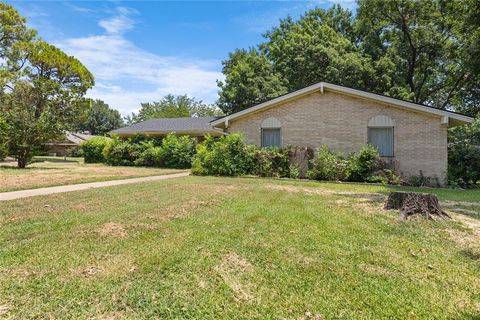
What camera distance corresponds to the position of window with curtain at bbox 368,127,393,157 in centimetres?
1388

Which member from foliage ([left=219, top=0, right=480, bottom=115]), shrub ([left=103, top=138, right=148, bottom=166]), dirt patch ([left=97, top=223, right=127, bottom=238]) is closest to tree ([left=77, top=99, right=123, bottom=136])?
foliage ([left=219, top=0, right=480, bottom=115])

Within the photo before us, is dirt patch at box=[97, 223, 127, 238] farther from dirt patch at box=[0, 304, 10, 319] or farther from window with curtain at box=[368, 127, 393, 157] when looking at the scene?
window with curtain at box=[368, 127, 393, 157]

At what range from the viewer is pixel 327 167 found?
13.1 m

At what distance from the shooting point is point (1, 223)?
5.17m

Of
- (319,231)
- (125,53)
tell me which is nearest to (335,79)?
(125,53)

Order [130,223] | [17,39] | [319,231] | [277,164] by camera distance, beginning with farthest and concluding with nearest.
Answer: [17,39], [277,164], [130,223], [319,231]

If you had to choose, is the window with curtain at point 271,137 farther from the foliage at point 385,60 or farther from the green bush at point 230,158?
the foliage at point 385,60

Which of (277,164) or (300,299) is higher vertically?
(277,164)

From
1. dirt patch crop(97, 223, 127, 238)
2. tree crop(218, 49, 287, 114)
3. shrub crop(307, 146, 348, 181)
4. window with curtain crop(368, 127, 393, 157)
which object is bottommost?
dirt patch crop(97, 223, 127, 238)

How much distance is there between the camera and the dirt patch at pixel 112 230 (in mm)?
4595

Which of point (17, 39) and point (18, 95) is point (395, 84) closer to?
point (18, 95)

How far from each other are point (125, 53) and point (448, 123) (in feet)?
71.8

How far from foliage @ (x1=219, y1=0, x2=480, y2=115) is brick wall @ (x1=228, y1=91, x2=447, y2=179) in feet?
35.1

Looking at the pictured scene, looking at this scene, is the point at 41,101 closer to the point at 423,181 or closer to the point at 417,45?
the point at 423,181
